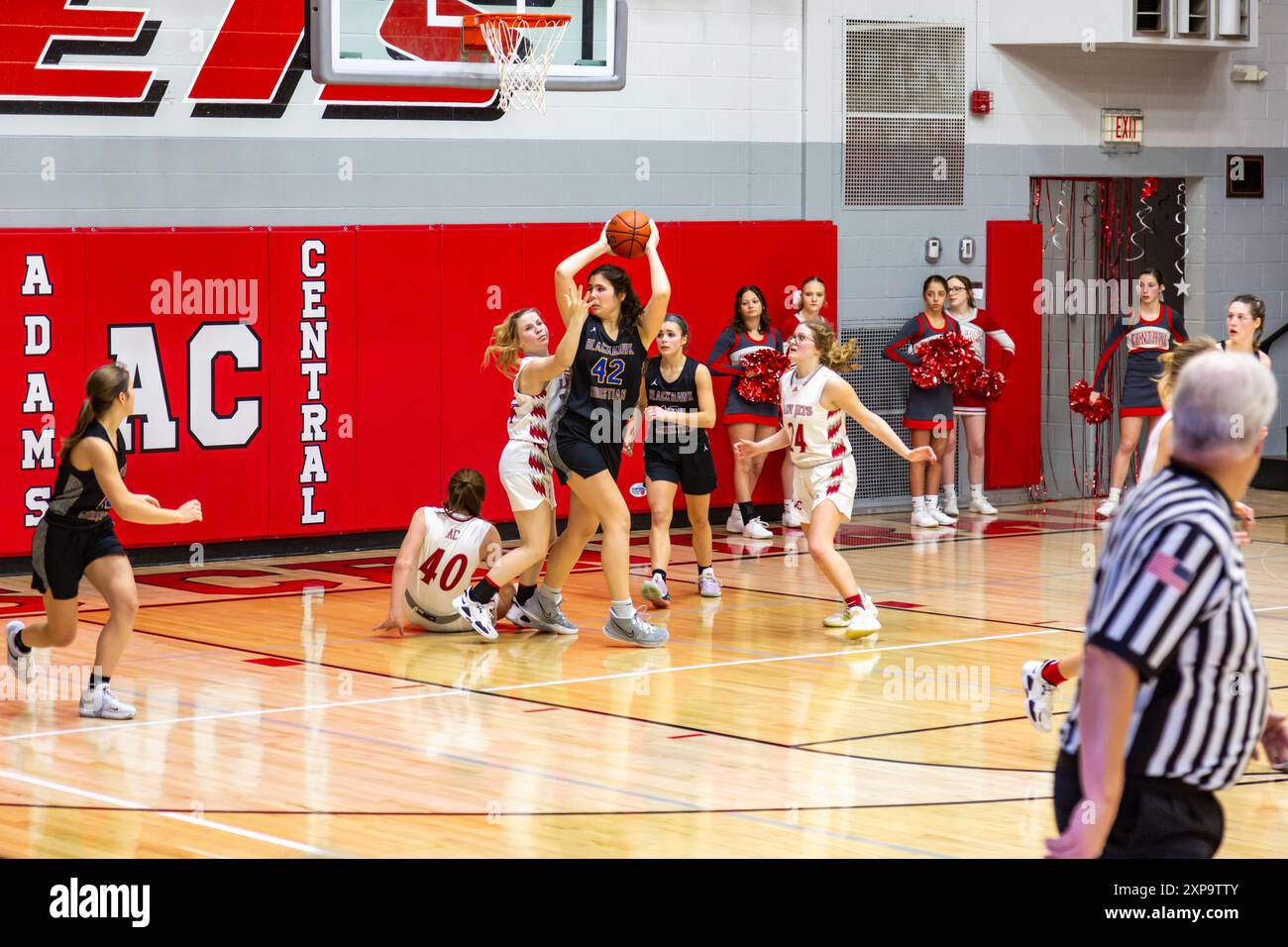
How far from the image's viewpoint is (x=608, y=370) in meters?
10.0

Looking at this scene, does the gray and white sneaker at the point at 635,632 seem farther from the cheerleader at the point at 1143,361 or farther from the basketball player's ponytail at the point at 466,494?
the cheerleader at the point at 1143,361

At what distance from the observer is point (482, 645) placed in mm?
10195

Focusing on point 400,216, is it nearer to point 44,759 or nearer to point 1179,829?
point 44,759

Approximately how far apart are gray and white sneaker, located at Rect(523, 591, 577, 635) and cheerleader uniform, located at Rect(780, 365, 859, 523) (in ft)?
4.84

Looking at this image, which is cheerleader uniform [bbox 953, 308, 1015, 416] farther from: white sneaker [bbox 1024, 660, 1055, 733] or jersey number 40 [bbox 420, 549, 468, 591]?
white sneaker [bbox 1024, 660, 1055, 733]

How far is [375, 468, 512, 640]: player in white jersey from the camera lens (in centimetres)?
1001

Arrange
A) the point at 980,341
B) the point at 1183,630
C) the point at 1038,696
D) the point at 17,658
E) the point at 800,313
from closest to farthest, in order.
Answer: the point at 1183,630 → the point at 1038,696 → the point at 17,658 → the point at 800,313 → the point at 980,341

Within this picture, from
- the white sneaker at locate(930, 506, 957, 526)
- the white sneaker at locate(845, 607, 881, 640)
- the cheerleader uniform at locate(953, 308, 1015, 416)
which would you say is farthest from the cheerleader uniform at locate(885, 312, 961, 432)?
the white sneaker at locate(845, 607, 881, 640)

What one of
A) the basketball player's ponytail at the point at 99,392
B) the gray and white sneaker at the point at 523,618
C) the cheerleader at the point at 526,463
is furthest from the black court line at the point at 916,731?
the basketball player's ponytail at the point at 99,392

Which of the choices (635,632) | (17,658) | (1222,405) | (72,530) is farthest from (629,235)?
(1222,405)

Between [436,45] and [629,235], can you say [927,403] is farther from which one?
[629,235]

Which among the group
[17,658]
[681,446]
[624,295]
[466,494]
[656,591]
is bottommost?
[656,591]

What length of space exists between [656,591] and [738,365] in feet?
12.9

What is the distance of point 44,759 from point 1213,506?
5.25m
